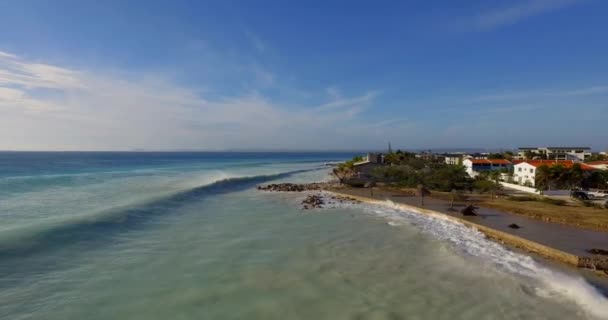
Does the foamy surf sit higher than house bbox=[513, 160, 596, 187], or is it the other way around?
house bbox=[513, 160, 596, 187]

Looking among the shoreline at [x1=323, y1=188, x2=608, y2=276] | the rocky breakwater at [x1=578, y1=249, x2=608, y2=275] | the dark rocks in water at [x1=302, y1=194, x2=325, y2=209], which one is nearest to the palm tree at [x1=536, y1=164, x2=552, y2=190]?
the shoreline at [x1=323, y1=188, x2=608, y2=276]

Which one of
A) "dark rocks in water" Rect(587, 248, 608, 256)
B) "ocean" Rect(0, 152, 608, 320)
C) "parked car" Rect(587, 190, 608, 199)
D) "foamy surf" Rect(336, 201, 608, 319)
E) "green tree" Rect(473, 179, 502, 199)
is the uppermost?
"green tree" Rect(473, 179, 502, 199)

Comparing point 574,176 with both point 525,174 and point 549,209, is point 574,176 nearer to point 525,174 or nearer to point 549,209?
point 525,174

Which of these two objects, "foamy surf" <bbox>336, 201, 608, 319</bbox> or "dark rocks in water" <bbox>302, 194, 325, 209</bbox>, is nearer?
"foamy surf" <bbox>336, 201, 608, 319</bbox>

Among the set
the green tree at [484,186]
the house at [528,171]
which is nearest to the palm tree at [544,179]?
the house at [528,171]

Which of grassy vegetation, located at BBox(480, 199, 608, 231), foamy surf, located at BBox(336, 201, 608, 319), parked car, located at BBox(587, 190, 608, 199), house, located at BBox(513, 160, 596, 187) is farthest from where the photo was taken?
house, located at BBox(513, 160, 596, 187)

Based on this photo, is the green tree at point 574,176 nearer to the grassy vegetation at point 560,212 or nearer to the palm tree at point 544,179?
the palm tree at point 544,179

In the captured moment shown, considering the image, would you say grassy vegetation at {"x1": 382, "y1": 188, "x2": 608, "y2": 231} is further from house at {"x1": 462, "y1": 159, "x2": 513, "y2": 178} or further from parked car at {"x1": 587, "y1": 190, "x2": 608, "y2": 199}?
house at {"x1": 462, "y1": 159, "x2": 513, "y2": 178}
